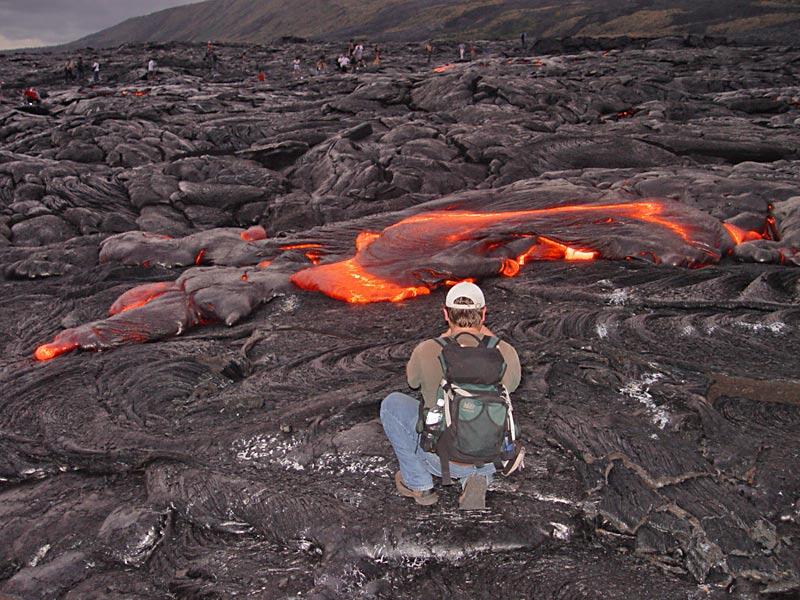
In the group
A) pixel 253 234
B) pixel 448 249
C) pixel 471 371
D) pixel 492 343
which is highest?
pixel 492 343

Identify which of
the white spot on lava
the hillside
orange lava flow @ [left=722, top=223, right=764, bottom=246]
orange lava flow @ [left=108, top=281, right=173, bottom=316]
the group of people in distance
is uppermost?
the hillside

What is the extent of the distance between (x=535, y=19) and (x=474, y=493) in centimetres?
12089

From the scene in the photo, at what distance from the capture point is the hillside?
251ft

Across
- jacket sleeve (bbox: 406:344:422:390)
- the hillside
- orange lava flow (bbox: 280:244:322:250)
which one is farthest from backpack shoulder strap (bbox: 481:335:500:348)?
the hillside

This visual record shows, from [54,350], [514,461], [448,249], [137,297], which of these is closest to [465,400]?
[514,461]

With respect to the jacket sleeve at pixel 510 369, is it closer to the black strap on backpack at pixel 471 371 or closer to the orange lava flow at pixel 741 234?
the black strap on backpack at pixel 471 371

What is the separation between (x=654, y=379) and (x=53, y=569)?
774 cm

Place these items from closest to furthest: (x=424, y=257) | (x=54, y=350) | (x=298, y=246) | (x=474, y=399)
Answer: (x=474, y=399), (x=54, y=350), (x=424, y=257), (x=298, y=246)

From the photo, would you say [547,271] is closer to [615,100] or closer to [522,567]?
[522,567]

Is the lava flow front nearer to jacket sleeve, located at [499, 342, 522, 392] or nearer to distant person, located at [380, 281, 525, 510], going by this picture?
distant person, located at [380, 281, 525, 510]

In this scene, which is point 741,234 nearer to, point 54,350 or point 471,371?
point 471,371

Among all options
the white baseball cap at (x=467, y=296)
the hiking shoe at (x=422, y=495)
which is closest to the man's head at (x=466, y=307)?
the white baseball cap at (x=467, y=296)

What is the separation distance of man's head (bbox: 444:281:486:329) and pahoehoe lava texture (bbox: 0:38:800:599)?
2.27m

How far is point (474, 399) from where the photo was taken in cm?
452
